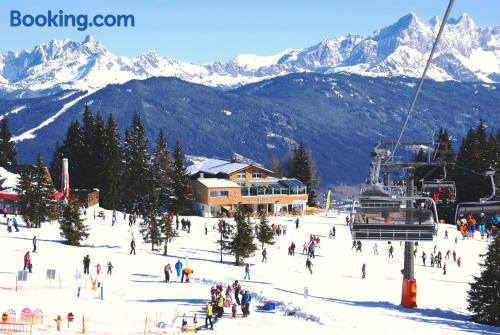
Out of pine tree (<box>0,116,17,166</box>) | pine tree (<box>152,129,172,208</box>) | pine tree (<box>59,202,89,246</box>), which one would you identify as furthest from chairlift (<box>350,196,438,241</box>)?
pine tree (<box>0,116,17,166</box>)

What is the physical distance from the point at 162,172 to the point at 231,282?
2270 inches

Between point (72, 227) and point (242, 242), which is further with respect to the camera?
point (242, 242)

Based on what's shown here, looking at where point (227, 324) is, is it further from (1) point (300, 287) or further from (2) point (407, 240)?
(1) point (300, 287)

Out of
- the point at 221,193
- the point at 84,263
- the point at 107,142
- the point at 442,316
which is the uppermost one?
the point at 107,142

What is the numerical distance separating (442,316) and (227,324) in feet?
40.4

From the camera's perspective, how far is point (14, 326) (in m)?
26.3

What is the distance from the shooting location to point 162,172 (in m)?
96.0

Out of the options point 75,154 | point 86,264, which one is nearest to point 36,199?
point 86,264

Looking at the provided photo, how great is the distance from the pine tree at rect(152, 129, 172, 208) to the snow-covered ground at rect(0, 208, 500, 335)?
56.7 ft

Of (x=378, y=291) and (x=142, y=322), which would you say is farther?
(x=378, y=291)

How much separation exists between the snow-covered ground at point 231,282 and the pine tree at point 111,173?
19140 millimetres

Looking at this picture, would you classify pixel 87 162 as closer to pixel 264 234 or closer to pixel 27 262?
pixel 264 234

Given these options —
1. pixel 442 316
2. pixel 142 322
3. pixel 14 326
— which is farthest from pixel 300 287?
pixel 14 326

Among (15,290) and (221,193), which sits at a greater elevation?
(221,193)
